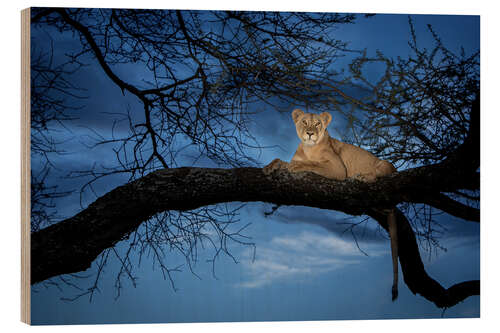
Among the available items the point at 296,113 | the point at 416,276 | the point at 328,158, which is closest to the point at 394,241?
the point at 416,276

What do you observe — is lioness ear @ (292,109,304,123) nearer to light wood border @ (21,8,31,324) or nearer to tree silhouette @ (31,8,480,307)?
tree silhouette @ (31,8,480,307)

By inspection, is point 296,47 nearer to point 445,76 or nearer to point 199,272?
point 445,76

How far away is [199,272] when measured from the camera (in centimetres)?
480

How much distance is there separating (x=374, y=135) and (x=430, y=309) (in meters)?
1.59

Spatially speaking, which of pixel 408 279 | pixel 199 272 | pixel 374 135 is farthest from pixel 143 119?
pixel 408 279

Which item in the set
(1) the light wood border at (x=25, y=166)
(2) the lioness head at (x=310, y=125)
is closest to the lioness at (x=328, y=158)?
(2) the lioness head at (x=310, y=125)

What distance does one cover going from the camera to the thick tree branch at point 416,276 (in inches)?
198

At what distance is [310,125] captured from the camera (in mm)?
4910

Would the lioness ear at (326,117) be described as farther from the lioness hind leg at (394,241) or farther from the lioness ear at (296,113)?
the lioness hind leg at (394,241)

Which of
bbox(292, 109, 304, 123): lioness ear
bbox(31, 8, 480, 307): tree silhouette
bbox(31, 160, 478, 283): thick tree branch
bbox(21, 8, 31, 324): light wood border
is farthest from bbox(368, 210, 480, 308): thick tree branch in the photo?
bbox(21, 8, 31, 324): light wood border

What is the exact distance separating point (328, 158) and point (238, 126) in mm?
801

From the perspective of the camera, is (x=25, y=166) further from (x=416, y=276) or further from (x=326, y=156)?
(x=416, y=276)

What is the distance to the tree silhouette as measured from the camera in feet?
14.5

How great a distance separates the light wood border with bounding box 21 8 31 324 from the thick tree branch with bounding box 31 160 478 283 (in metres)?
0.12
